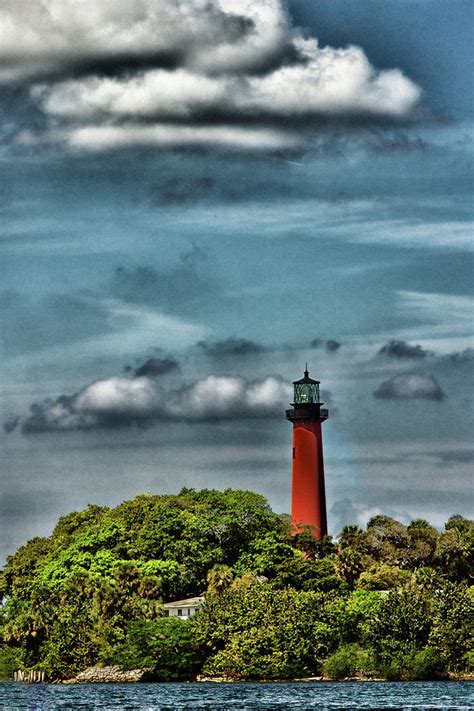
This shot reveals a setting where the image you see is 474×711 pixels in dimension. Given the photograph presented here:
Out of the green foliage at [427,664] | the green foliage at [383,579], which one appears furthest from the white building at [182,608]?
the green foliage at [427,664]

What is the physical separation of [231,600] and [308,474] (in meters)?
26.2

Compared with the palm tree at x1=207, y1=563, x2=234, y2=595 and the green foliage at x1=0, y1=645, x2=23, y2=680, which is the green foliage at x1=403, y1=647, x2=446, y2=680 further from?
the green foliage at x1=0, y1=645, x2=23, y2=680

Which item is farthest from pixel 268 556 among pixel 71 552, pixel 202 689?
pixel 202 689

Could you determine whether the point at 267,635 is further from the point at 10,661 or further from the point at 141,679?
the point at 10,661

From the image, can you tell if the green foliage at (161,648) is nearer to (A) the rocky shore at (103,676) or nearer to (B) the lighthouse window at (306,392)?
(A) the rocky shore at (103,676)

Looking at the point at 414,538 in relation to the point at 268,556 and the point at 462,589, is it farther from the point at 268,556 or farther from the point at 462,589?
the point at 462,589

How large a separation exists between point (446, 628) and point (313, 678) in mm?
11018

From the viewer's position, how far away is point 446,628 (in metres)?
115

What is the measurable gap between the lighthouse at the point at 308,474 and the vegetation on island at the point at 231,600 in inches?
68.2

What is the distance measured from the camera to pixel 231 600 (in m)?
120

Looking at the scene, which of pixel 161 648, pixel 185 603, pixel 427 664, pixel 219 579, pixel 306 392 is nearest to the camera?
pixel 427 664

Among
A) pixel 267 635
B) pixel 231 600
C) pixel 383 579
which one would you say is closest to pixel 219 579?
pixel 231 600

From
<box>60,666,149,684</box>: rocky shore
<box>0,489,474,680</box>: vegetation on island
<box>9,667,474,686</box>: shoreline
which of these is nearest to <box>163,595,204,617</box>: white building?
<box>0,489,474,680</box>: vegetation on island

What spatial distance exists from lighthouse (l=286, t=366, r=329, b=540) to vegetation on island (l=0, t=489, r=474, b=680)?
1.73m
